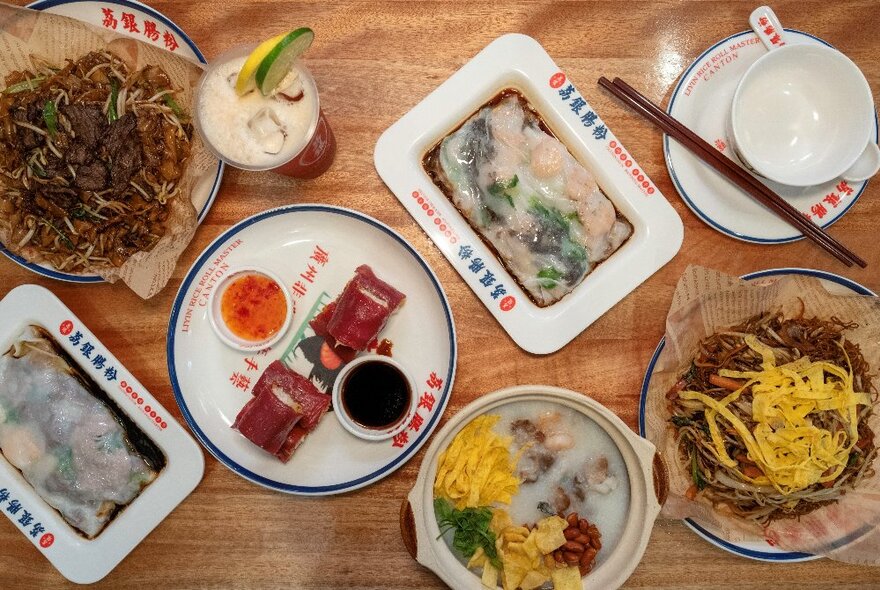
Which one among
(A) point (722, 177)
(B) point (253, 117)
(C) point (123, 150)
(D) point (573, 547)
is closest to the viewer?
(B) point (253, 117)

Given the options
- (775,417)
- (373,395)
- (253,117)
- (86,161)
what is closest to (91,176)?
(86,161)

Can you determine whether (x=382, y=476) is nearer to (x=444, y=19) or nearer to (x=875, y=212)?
(x=444, y=19)

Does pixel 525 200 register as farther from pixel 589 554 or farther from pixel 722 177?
pixel 589 554

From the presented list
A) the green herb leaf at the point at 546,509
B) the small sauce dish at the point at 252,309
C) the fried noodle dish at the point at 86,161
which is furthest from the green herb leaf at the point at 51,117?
the green herb leaf at the point at 546,509

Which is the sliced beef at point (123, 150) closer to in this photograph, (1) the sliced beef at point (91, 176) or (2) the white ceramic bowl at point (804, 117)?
(1) the sliced beef at point (91, 176)

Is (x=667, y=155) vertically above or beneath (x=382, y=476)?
above

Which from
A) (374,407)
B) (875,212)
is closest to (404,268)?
(374,407)
